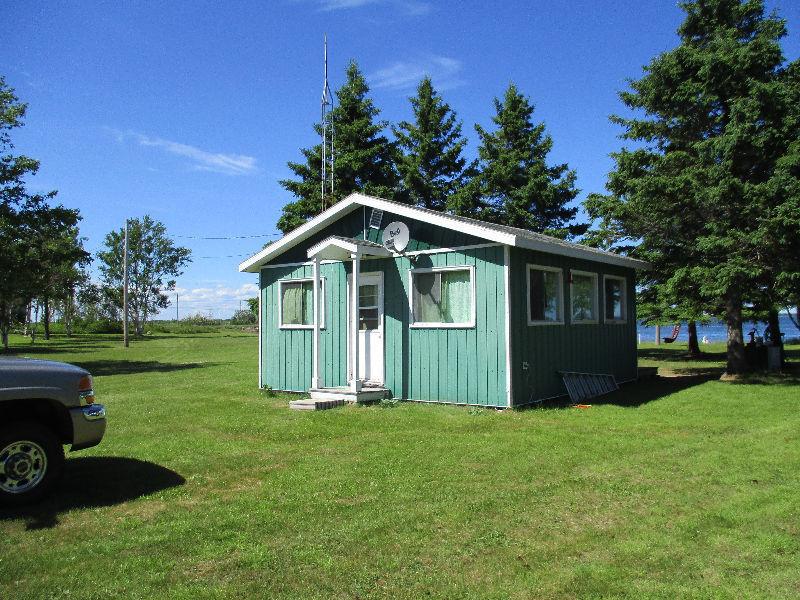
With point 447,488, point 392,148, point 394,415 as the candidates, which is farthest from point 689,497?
point 392,148

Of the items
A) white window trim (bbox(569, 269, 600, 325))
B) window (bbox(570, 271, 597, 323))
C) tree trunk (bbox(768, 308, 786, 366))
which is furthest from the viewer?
tree trunk (bbox(768, 308, 786, 366))

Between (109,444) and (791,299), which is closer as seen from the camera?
(109,444)

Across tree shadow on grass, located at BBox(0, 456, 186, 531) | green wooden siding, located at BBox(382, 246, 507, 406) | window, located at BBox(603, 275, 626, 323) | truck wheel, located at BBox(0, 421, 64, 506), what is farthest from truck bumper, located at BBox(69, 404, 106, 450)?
window, located at BBox(603, 275, 626, 323)

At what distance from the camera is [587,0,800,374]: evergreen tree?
1293cm

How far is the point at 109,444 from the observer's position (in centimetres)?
753

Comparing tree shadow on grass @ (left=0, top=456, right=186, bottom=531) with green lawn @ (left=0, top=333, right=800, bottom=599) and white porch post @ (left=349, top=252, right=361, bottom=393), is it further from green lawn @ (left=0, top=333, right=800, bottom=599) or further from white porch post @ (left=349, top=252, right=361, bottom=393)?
white porch post @ (left=349, top=252, right=361, bottom=393)

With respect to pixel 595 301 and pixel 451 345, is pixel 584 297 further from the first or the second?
pixel 451 345

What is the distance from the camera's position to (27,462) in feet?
16.4

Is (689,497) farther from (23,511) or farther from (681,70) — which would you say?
(681,70)

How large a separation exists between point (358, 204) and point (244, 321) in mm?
93810

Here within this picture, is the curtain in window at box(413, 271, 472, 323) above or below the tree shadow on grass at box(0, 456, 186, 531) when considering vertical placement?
above

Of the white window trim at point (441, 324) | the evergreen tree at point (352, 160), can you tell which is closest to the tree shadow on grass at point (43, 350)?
the evergreen tree at point (352, 160)

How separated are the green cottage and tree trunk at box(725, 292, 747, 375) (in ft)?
11.6

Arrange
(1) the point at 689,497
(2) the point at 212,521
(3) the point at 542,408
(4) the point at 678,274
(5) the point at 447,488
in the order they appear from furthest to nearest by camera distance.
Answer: (4) the point at 678,274 < (3) the point at 542,408 < (5) the point at 447,488 < (1) the point at 689,497 < (2) the point at 212,521
